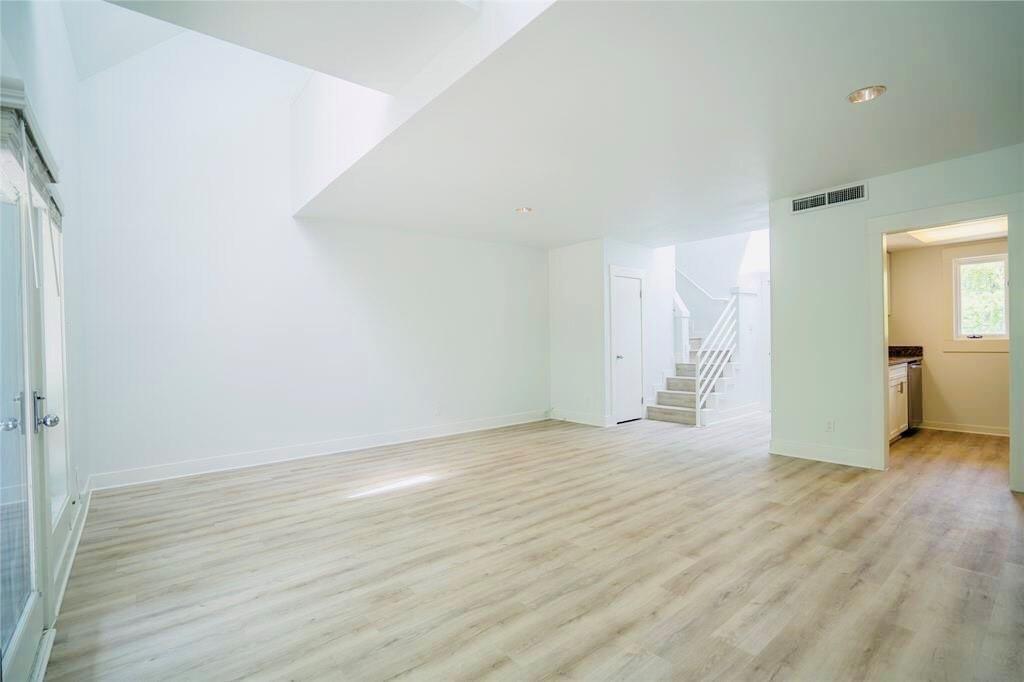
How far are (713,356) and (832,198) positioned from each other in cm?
302

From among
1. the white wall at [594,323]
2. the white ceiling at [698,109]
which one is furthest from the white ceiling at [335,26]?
the white wall at [594,323]

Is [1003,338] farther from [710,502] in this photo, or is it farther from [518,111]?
[518,111]

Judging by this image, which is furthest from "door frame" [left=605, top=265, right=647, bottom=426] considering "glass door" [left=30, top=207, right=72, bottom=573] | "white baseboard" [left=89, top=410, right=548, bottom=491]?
"glass door" [left=30, top=207, right=72, bottom=573]

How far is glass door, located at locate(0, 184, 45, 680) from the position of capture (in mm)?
1682

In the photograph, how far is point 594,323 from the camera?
692cm

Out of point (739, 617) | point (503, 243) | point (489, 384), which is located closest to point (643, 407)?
point (489, 384)

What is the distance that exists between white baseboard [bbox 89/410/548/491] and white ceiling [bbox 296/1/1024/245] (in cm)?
257

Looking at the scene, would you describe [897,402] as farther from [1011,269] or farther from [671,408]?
[671,408]

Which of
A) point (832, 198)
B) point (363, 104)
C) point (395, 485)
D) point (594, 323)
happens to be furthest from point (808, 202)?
point (395, 485)

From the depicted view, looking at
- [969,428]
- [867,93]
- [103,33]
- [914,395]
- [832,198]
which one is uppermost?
[103,33]

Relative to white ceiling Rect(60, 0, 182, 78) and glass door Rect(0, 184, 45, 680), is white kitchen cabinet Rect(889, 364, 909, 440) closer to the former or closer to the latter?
glass door Rect(0, 184, 45, 680)

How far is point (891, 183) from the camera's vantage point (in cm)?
426

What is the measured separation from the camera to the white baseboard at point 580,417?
6.77 meters

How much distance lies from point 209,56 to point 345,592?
5.14m
